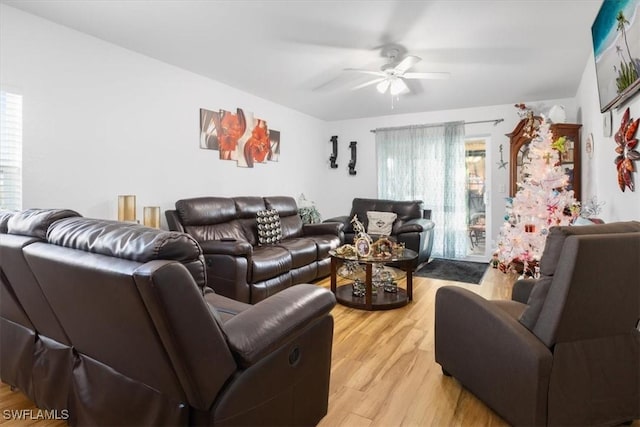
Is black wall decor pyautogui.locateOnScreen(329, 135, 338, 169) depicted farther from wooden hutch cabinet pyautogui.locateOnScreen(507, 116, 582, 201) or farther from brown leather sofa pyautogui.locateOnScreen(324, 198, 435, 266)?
wooden hutch cabinet pyautogui.locateOnScreen(507, 116, 582, 201)

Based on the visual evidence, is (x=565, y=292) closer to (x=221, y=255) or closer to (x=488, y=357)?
(x=488, y=357)

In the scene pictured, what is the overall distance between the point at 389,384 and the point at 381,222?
11.0 ft

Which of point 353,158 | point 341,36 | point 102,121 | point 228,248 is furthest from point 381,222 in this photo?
point 102,121

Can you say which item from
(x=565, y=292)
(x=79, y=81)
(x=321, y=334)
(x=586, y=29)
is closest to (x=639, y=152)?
(x=565, y=292)

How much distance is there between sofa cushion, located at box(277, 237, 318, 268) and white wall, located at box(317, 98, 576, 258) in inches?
101

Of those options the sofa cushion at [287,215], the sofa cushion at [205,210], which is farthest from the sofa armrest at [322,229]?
the sofa cushion at [205,210]

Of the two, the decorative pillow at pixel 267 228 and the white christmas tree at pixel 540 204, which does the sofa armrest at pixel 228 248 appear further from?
the white christmas tree at pixel 540 204

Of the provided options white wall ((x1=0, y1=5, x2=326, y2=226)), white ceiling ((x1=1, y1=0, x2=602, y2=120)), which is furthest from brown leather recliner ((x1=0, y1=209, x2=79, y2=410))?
white ceiling ((x1=1, y1=0, x2=602, y2=120))

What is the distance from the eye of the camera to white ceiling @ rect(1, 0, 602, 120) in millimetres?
2473

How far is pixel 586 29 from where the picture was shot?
9.22 ft

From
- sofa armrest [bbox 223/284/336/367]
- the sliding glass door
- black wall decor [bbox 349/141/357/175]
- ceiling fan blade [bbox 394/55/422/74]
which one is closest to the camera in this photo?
sofa armrest [bbox 223/284/336/367]

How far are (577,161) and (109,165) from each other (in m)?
5.30

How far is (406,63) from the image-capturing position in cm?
305

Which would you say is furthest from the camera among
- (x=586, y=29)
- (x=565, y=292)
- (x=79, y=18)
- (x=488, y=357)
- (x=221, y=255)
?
(x=221, y=255)
